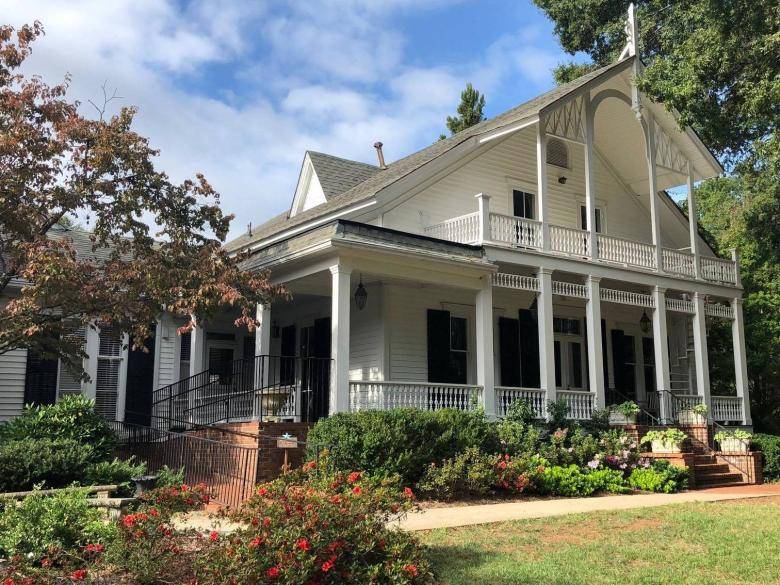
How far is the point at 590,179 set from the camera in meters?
18.0

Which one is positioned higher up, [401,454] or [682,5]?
[682,5]

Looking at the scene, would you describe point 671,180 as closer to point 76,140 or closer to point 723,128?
point 723,128

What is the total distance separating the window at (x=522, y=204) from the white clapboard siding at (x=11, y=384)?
11884mm

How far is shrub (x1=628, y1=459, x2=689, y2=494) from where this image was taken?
14.1m

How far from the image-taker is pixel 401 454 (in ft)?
38.6

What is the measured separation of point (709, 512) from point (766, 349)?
15947 mm

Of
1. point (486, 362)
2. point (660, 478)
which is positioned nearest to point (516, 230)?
point (486, 362)

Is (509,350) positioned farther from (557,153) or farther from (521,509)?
(521,509)

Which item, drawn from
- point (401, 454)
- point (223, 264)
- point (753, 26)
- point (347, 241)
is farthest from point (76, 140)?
point (753, 26)

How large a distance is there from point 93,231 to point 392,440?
610cm

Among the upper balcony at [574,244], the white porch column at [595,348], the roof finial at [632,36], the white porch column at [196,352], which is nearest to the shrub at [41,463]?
the white porch column at [196,352]

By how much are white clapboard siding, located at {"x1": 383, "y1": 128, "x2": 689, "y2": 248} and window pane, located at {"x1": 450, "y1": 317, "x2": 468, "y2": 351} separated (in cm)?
234

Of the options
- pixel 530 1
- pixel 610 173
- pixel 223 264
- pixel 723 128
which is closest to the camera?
pixel 223 264

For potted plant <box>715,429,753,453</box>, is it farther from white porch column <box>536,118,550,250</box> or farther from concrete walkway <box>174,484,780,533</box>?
white porch column <box>536,118,550,250</box>
